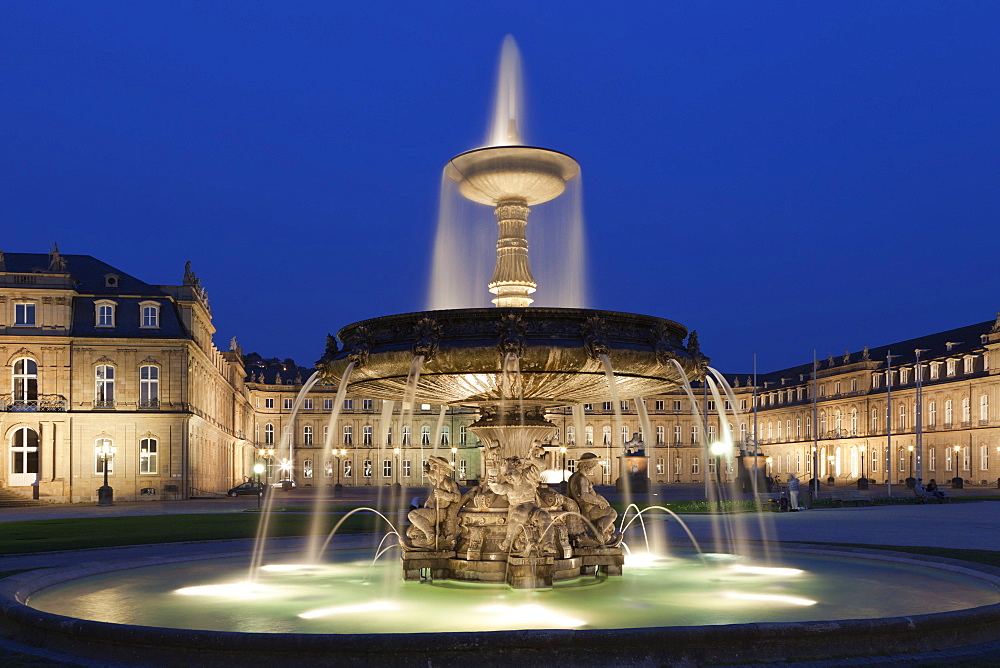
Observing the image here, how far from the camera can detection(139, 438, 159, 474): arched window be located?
54.1 m

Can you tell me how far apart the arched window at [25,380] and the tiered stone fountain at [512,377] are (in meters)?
46.6

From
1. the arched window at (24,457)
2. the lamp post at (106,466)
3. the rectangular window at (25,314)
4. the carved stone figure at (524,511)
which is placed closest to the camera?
the carved stone figure at (524,511)

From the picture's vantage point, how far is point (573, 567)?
11031 mm

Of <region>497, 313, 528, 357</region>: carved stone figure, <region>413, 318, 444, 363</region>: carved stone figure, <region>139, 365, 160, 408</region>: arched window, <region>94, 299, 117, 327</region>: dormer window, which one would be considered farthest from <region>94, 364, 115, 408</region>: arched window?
<region>497, 313, 528, 357</region>: carved stone figure

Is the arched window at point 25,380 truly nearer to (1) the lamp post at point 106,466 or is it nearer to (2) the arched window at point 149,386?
(1) the lamp post at point 106,466

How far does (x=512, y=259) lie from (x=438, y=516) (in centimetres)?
339

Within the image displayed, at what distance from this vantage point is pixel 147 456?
5425cm

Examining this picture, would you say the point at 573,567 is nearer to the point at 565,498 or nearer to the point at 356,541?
the point at 565,498

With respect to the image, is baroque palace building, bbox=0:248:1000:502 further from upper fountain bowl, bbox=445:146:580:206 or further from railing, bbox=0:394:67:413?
upper fountain bowl, bbox=445:146:580:206

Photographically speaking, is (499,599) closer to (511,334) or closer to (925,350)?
(511,334)

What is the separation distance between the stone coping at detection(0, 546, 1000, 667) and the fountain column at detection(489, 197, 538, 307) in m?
5.77

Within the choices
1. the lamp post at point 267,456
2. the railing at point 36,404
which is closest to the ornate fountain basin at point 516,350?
the lamp post at point 267,456

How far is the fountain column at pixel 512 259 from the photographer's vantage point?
38.9 feet

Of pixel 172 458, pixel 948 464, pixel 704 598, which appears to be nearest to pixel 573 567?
pixel 704 598
